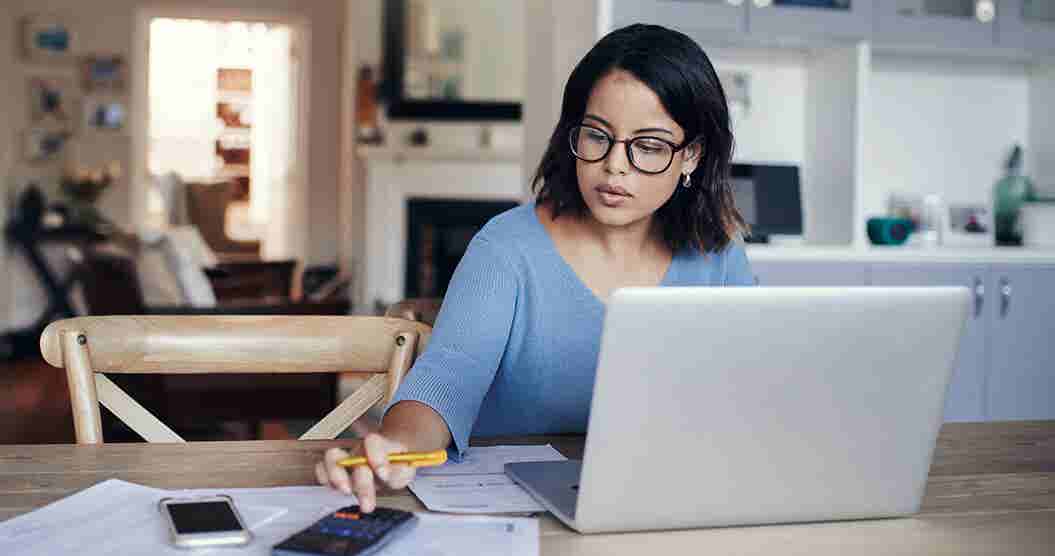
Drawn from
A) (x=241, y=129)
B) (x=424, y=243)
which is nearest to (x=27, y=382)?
(x=424, y=243)

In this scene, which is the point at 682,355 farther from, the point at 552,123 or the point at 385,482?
the point at 552,123

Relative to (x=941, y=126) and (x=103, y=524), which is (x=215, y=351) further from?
(x=941, y=126)

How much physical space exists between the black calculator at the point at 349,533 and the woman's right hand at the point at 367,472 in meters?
0.02

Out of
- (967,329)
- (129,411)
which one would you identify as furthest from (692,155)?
(967,329)

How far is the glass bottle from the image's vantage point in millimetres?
4133

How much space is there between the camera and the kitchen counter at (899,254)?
3.54m

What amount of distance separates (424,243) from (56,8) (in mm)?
3141

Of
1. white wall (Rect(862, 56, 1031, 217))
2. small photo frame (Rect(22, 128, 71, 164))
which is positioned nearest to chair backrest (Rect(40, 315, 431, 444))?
white wall (Rect(862, 56, 1031, 217))

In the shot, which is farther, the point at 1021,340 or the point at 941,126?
the point at 941,126

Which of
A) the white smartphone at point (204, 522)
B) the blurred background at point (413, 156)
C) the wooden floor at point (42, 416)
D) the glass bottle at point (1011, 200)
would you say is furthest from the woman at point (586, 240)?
the wooden floor at point (42, 416)

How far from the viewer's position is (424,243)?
7383 millimetres

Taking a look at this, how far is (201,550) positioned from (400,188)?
6.51 m

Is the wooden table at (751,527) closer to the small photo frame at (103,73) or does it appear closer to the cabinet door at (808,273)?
the cabinet door at (808,273)

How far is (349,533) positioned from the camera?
0.91 meters
